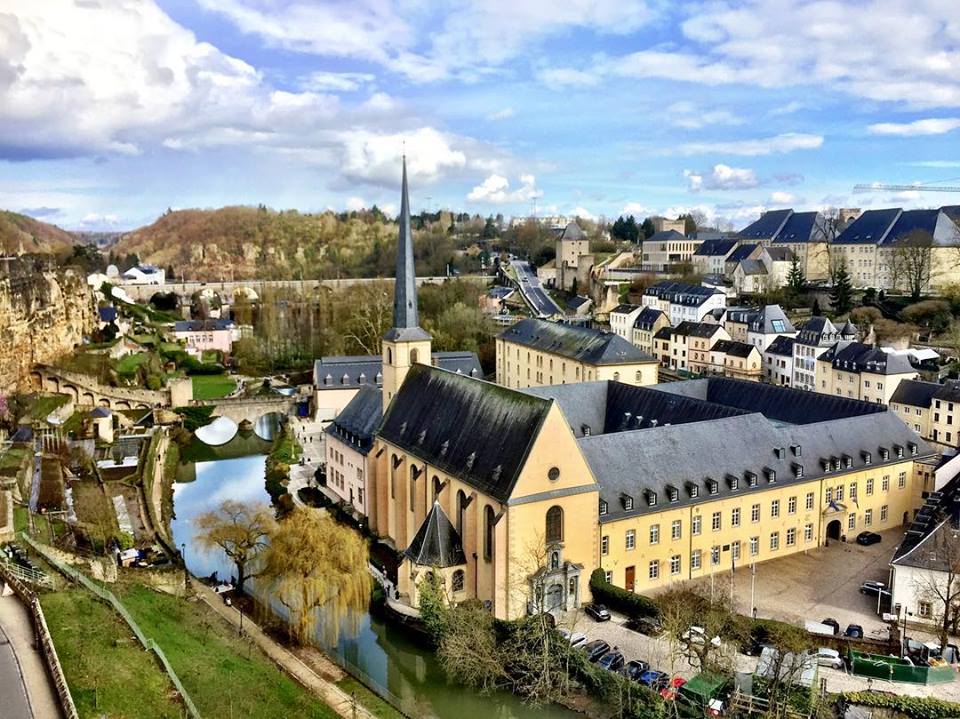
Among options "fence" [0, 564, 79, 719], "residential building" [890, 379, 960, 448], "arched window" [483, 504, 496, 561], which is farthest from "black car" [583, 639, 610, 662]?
"residential building" [890, 379, 960, 448]

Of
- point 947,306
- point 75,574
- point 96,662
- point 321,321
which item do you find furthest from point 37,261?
point 947,306

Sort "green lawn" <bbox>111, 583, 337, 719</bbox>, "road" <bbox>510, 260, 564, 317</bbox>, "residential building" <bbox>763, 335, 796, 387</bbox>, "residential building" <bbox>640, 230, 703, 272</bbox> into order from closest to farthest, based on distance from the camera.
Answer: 1. "green lawn" <bbox>111, 583, 337, 719</bbox>
2. "residential building" <bbox>763, 335, 796, 387</bbox>
3. "road" <bbox>510, 260, 564, 317</bbox>
4. "residential building" <bbox>640, 230, 703, 272</bbox>

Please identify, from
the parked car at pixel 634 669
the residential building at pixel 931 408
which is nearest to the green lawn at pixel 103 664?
the parked car at pixel 634 669

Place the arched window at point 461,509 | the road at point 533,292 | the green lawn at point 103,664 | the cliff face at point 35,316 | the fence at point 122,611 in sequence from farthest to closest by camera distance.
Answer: the road at point 533,292
the cliff face at point 35,316
the arched window at point 461,509
the fence at point 122,611
the green lawn at point 103,664

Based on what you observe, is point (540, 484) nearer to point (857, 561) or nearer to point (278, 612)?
point (278, 612)

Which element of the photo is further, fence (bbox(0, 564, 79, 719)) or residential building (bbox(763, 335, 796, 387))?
residential building (bbox(763, 335, 796, 387))

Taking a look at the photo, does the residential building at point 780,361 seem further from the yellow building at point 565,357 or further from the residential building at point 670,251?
the residential building at point 670,251

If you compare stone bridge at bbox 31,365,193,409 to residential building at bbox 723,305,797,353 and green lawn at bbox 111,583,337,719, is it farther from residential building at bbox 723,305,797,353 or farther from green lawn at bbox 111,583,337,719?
residential building at bbox 723,305,797,353
